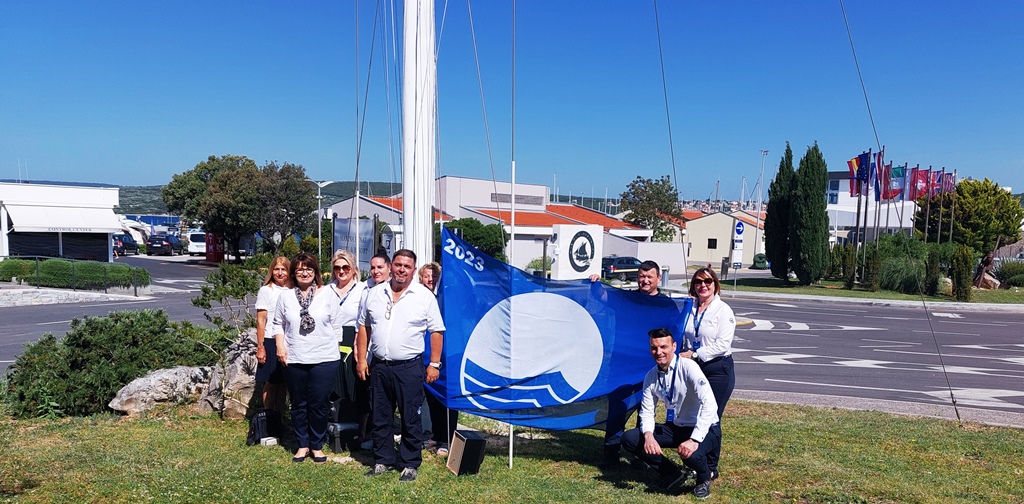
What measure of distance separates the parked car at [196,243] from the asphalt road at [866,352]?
31.3 metres

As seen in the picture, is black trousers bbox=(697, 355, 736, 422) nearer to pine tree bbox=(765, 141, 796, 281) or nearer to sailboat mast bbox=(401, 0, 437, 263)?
sailboat mast bbox=(401, 0, 437, 263)

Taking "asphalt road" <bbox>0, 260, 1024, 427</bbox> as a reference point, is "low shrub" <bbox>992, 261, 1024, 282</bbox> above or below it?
above

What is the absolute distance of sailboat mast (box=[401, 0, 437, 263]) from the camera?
787 cm

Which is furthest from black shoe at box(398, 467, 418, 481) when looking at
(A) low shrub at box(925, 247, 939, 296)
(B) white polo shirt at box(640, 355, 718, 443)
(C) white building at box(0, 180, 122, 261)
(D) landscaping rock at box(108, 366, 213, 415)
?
(C) white building at box(0, 180, 122, 261)

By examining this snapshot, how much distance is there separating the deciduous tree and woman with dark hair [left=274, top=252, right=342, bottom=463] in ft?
189

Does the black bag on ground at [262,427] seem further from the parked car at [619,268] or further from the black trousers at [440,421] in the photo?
the parked car at [619,268]

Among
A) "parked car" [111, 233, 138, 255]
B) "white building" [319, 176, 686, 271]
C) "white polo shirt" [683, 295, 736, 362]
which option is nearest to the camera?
"white polo shirt" [683, 295, 736, 362]

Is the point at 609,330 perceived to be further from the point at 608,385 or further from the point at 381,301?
the point at 381,301

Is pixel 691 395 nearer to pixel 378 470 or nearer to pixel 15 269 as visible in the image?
pixel 378 470

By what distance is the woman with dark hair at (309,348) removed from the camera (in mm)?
5832

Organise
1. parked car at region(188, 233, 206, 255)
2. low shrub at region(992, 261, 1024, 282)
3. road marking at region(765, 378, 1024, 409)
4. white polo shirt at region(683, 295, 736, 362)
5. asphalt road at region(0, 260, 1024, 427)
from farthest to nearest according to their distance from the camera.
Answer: parked car at region(188, 233, 206, 255), low shrub at region(992, 261, 1024, 282), asphalt road at region(0, 260, 1024, 427), road marking at region(765, 378, 1024, 409), white polo shirt at region(683, 295, 736, 362)

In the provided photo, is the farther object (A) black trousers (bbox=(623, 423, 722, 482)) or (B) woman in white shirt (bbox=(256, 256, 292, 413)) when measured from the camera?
(B) woman in white shirt (bbox=(256, 256, 292, 413))

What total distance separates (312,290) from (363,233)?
977 cm

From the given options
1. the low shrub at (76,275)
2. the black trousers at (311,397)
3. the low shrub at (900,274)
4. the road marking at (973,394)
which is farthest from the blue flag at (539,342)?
the low shrub at (900,274)
